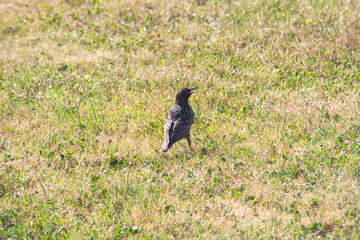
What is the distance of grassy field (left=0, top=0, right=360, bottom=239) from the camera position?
5.05 m

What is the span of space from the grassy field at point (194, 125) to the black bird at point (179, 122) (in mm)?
300

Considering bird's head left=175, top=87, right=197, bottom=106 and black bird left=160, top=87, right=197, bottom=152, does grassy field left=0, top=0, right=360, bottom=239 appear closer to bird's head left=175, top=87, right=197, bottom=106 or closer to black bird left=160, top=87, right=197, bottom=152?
black bird left=160, top=87, right=197, bottom=152

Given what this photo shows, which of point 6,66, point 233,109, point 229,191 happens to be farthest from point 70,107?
point 229,191

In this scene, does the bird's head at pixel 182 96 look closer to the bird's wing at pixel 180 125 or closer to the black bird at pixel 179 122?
the black bird at pixel 179 122

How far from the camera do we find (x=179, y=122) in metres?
6.27

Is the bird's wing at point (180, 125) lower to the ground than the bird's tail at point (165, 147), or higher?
higher

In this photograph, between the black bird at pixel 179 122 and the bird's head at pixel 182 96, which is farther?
the bird's head at pixel 182 96

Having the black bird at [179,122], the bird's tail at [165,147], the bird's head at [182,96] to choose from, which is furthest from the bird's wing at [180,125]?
the bird's head at [182,96]

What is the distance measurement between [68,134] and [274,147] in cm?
363

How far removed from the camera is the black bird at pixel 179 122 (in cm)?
620

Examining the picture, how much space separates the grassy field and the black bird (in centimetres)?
30

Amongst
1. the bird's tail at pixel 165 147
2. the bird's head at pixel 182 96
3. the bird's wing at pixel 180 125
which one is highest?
the bird's head at pixel 182 96

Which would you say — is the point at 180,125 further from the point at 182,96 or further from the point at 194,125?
the point at 194,125

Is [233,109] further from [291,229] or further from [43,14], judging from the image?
[43,14]
